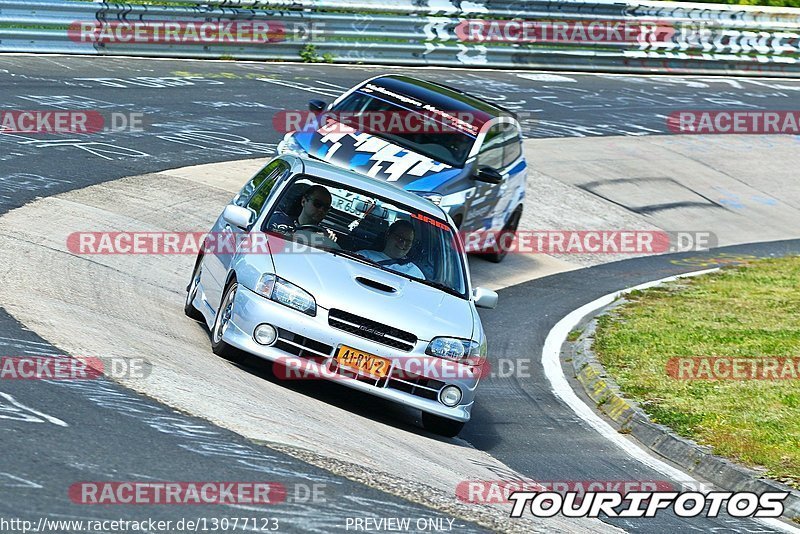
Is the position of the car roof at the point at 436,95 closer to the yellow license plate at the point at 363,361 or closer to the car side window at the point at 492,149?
the car side window at the point at 492,149

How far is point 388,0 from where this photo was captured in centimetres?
2711

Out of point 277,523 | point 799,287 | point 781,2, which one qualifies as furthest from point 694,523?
point 781,2

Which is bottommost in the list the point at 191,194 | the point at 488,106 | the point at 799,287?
the point at 799,287

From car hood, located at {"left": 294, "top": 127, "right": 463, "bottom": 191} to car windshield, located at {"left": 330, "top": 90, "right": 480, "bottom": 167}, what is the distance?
5.7 inches

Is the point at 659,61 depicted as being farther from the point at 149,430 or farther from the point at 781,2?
the point at 149,430

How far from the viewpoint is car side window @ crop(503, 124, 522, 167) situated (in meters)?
15.9

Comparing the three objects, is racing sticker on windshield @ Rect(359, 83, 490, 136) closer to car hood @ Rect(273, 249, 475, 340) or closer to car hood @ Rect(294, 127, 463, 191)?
car hood @ Rect(294, 127, 463, 191)

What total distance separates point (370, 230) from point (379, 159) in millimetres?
3929

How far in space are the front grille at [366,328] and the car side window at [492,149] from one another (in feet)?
20.9

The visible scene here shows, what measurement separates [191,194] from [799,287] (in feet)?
26.4

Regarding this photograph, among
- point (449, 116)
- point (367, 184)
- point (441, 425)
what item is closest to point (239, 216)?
point (367, 184)

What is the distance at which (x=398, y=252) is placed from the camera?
9883mm

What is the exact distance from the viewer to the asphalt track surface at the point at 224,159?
6.38m

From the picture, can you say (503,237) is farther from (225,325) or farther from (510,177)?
(225,325)
